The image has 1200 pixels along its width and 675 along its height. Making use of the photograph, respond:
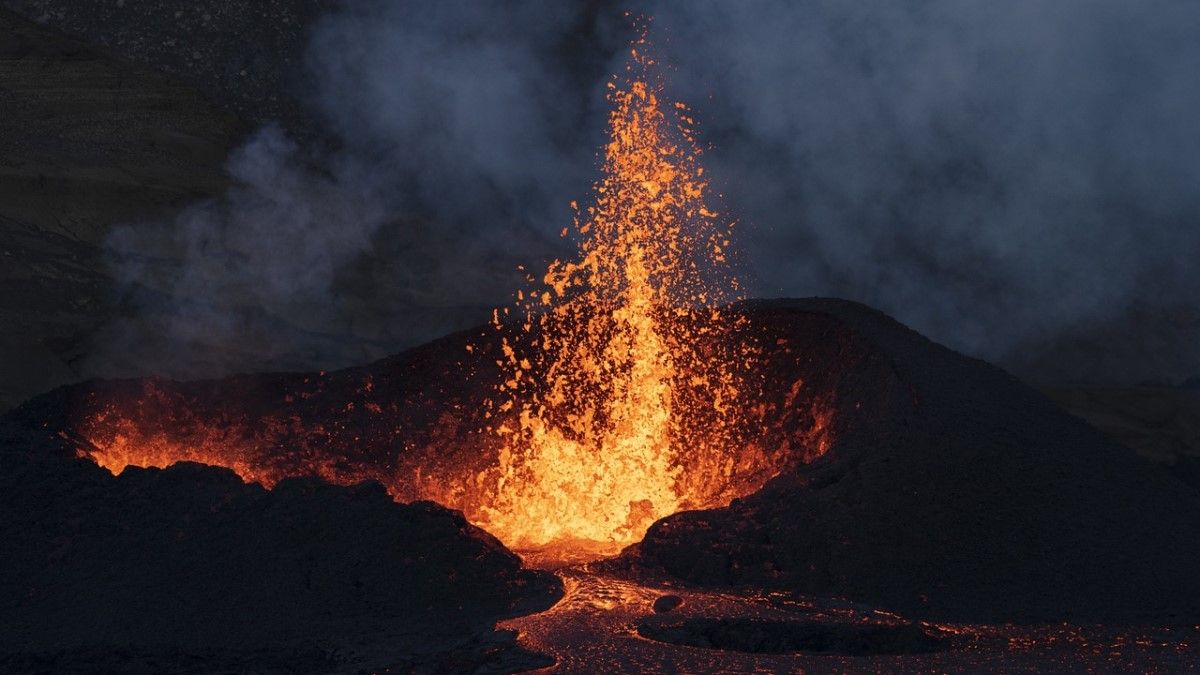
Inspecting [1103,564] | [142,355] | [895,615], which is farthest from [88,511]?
[142,355]

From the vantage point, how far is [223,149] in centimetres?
1747

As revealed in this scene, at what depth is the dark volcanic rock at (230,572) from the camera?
6762 millimetres

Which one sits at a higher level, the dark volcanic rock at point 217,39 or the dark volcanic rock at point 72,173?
the dark volcanic rock at point 217,39

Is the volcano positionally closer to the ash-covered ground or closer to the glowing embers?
the ash-covered ground

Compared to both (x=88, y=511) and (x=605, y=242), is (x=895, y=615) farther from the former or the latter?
(x=605, y=242)

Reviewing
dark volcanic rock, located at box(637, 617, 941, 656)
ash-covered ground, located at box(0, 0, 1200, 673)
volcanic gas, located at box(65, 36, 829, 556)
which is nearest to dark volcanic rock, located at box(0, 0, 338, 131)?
volcanic gas, located at box(65, 36, 829, 556)

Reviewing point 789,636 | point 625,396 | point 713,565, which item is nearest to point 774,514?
point 713,565

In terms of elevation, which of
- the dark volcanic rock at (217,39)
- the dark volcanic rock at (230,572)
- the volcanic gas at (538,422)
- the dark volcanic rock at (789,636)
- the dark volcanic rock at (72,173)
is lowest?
the dark volcanic rock at (789,636)

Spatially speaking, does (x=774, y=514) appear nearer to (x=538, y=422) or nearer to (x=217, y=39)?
(x=538, y=422)

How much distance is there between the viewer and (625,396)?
36.3 ft

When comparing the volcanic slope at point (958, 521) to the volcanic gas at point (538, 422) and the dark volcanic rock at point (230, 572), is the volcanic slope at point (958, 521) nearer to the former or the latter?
the volcanic gas at point (538, 422)

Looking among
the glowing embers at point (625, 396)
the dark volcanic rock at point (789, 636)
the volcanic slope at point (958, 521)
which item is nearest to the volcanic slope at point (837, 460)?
the volcanic slope at point (958, 521)

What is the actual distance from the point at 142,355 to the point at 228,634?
861 centimetres

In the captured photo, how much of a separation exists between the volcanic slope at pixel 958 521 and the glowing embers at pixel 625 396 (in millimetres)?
1200
